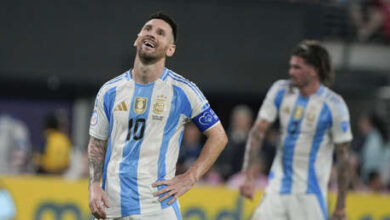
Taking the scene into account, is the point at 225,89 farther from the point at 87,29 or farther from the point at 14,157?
the point at 14,157

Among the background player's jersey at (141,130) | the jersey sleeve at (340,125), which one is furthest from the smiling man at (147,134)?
the jersey sleeve at (340,125)

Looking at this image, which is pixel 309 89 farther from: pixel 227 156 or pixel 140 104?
pixel 227 156

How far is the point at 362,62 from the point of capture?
54.9ft

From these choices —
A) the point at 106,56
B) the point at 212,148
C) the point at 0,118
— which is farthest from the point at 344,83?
the point at 212,148

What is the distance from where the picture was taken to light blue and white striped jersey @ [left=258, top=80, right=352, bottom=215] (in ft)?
27.2

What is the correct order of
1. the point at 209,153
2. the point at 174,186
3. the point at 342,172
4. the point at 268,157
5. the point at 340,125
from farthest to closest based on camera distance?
1. the point at 268,157
2. the point at 342,172
3. the point at 340,125
4. the point at 209,153
5. the point at 174,186

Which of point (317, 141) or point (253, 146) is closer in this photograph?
point (317, 141)

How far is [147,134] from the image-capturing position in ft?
20.6

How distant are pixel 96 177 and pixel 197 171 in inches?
27.2

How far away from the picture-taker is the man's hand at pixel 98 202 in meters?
6.12

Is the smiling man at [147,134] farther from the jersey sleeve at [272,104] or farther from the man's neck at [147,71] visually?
the jersey sleeve at [272,104]

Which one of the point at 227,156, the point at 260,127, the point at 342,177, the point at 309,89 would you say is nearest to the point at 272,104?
the point at 260,127

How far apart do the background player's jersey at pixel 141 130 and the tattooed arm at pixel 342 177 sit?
227 cm

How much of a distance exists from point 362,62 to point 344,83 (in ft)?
2.76
